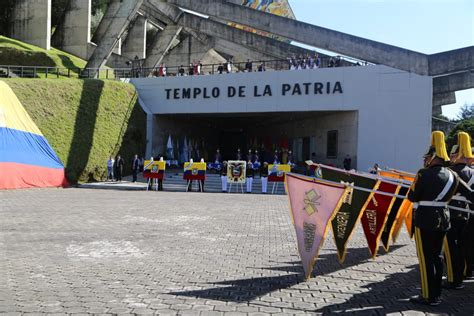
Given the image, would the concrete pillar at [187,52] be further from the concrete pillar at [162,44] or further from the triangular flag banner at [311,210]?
the triangular flag banner at [311,210]

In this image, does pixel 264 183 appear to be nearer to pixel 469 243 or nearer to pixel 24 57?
pixel 469 243

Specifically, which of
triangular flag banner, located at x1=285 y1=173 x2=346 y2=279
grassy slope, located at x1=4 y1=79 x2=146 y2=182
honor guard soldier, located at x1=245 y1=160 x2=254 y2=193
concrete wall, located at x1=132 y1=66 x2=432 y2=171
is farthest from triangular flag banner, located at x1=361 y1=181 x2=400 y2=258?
grassy slope, located at x1=4 y1=79 x2=146 y2=182

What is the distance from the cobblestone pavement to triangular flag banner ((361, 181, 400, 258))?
0.33 metres

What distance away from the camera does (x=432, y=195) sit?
5.32 m

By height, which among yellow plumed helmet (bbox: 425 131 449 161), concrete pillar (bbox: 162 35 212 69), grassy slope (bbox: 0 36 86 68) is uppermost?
concrete pillar (bbox: 162 35 212 69)

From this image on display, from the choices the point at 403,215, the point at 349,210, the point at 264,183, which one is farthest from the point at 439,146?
the point at 264,183

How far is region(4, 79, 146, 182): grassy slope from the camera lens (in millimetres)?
23703

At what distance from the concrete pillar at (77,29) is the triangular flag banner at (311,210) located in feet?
126

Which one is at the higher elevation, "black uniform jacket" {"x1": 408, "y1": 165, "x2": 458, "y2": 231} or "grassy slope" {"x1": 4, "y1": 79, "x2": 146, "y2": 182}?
"grassy slope" {"x1": 4, "y1": 79, "x2": 146, "y2": 182}

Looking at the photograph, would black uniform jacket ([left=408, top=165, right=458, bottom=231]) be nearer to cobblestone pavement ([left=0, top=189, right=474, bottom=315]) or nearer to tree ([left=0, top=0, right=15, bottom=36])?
cobblestone pavement ([left=0, top=189, right=474, bottom=315])

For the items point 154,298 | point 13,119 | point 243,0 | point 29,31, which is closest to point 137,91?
point 13,119

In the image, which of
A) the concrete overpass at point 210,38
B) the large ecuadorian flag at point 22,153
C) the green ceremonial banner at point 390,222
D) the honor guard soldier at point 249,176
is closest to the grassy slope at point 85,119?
the large ecuadorian flag at point 22,153

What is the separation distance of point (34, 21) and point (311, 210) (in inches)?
1498

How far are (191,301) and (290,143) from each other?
2945 cm
